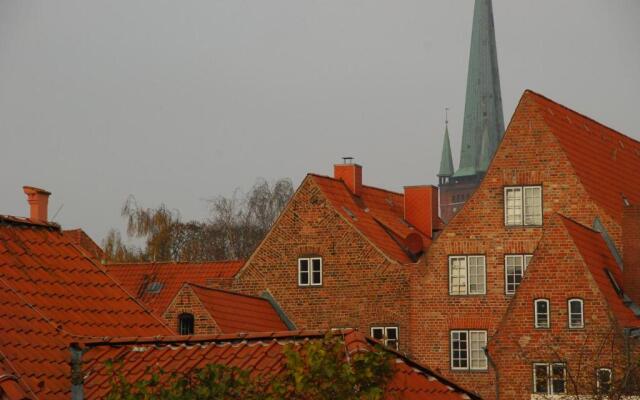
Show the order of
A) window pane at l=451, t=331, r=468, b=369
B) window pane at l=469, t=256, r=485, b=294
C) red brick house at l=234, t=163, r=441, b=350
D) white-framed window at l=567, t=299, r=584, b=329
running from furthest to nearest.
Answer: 1. red brick house at l=234, t=163, r=441, b=350
2. window pane at l=469, t=256, r=485, b=294
3. window pane at l=451, t=331, r=468, b=369
4. white-framed window at l=567, t=299, r=584, b=329

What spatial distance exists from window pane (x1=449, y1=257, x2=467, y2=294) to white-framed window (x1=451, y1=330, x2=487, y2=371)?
1.67 meters

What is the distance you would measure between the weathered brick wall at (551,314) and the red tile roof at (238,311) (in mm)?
8316

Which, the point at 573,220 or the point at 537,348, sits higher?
the point at 573,220

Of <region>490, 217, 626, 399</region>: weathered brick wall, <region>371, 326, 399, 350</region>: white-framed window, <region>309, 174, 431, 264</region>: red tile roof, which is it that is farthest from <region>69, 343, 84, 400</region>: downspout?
<region>309, 174, 431, 264</region>: red tile roof

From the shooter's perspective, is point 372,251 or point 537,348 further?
point 372,251

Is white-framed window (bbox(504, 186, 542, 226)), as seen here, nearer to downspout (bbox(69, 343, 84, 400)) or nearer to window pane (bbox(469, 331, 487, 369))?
window pane (bbox(469, 331, 487, 369))

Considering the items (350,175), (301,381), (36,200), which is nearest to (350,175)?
(350,175)

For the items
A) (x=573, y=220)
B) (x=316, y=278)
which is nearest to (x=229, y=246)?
(x=316, y=278)

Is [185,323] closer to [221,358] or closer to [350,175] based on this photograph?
[350,175]

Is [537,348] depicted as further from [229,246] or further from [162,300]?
[229,246]

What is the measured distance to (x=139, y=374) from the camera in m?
18.8

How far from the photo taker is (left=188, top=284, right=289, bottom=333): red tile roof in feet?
158

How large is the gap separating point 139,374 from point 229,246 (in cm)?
8089

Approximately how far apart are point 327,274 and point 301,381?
132 feet
